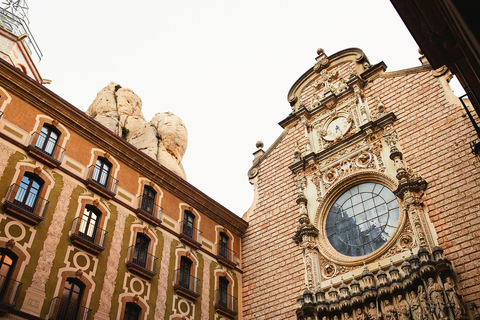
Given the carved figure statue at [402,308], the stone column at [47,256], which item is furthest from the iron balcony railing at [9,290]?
the carved figure statue at [402,308]

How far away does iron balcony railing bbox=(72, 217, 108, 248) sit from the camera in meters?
16.6

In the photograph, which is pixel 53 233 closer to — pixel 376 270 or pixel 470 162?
pixel 376 270

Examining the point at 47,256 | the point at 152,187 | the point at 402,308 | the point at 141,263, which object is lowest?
the point at 402,308

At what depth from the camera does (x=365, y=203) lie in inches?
801

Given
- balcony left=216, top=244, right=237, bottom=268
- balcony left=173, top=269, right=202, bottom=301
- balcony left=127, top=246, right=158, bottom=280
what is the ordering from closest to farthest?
1. balcony left=127, top=246, right=158, bottom=280
2. balcony left=173, top=269, right=202, bottom=301
3. balcony left=216, top=244, right=237, bottom=268

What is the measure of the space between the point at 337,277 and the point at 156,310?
24.4 feet

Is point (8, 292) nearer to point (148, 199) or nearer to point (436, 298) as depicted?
point (148, 199)

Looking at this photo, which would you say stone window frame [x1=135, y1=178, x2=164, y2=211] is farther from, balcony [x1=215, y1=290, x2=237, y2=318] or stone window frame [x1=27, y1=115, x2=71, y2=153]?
balcony [x1=215, y1=290, x2=237, y2=318]

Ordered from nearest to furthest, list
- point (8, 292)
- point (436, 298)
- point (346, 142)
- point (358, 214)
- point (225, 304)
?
point (8, 292) → point (436, 298) → point (358, 214) → point (225, 304) → point (346, 142)

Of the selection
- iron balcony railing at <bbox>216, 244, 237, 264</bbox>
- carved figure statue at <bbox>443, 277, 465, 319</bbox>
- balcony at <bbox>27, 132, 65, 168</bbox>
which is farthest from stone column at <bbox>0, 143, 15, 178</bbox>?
carved figure statue at <bbox>443, 277, 465, 319</bbox>

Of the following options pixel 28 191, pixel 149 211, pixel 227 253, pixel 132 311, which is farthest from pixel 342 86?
pixel 28 191

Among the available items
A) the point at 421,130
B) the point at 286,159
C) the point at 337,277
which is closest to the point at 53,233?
the point at 337,277

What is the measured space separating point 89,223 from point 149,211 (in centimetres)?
→ 332

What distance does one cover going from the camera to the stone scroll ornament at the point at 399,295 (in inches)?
593
